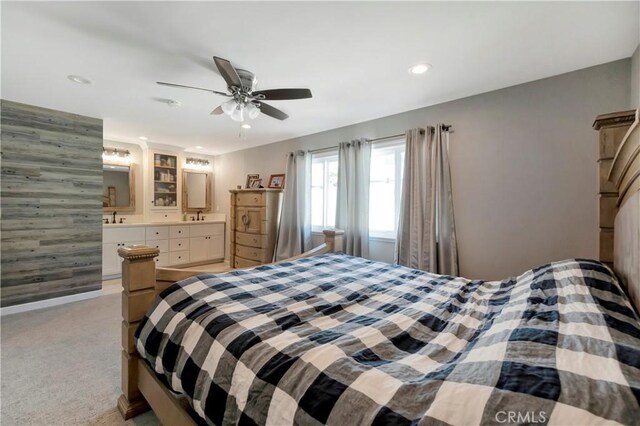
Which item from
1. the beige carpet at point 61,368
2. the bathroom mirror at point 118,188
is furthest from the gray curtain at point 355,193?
the bathroom mirror at point 118,188

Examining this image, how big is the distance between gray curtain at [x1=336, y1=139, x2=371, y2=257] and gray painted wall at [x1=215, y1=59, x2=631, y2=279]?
0.75 meters

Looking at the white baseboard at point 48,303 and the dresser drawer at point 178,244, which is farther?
the dresser drawer at point 178,244

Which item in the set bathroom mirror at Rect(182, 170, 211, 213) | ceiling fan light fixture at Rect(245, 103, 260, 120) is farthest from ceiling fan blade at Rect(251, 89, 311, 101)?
bathroom mirror at Rect(182, 170, 211, 213)

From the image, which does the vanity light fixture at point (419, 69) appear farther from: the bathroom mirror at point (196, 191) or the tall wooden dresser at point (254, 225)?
the bathroom mirror at point (196, 191)

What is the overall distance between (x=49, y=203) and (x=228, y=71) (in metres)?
3.10

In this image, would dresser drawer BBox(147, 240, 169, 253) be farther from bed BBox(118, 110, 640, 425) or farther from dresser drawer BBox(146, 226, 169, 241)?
bed BBox(118, 110, 640, 425)

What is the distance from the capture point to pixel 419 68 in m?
2.20

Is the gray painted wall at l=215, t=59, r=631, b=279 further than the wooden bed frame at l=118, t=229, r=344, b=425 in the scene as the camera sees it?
Yes

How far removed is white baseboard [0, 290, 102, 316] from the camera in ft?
9.89

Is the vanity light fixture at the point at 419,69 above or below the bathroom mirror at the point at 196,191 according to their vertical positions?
above

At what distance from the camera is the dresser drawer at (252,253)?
4500 mm

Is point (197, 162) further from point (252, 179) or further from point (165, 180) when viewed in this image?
point (252, 179)
